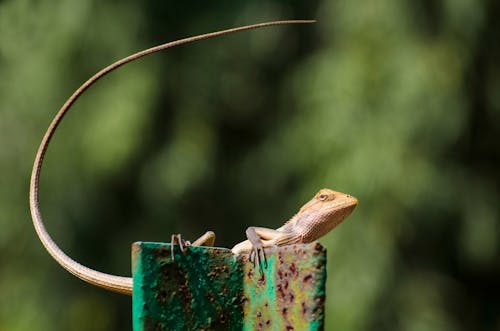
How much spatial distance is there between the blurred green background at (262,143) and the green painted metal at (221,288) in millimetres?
3649

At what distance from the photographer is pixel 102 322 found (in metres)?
6.11

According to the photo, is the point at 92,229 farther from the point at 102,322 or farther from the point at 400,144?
the point at 400,144

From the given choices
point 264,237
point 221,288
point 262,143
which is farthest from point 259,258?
point 262,143

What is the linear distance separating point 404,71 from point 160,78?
1399mm

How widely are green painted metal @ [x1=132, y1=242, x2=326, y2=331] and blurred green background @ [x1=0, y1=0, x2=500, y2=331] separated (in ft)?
12.0

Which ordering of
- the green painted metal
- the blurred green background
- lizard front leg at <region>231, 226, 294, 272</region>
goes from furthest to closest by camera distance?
the blurred green background, lizard front leg at <region>231, 226, 294, 272</region>, the green painted metal

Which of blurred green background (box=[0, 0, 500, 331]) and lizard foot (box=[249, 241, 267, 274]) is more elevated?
lizard foot (box=[249, 241, 267, 274])

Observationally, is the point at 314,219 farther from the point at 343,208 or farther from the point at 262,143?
the point at 262,143

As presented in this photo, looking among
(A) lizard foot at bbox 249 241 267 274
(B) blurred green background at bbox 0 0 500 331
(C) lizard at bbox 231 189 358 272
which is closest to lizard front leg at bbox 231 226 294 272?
(C) lizard at bbox 231 189 358 272

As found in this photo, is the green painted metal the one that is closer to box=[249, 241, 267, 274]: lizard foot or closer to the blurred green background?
box=[249, 241, 267, 274]: lizard foot

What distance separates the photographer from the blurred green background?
5102 millimetres

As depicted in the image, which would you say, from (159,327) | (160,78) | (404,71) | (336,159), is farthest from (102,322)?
(159,327)

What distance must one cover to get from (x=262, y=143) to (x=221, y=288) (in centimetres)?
504

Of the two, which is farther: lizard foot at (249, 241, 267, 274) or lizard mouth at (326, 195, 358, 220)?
lizard mouth at (326, 195, 358, 220)
